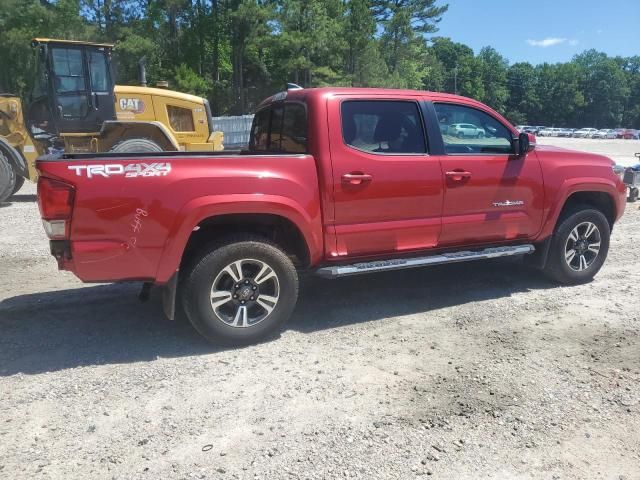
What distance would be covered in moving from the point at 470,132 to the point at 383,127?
1.00 meters

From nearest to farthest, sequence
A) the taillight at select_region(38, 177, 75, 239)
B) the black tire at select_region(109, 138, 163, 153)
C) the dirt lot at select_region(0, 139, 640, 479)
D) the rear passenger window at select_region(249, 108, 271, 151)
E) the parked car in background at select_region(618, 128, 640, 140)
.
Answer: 1. the dirt lot at select_region(0, 139, 640, 479)
2. the taillight at select_region(38, 177, 75, 239)
3. the rear passenger window at select_region(249, 108, 271, 151)
4. the black tire at select_region(109, 138, 163, 153)
5. the parked car in background at select_region(618, 128, 640, 140)

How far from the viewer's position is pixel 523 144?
214 inches

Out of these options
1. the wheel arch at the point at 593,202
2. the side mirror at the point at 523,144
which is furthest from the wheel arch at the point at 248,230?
the wheel arch at the point at 593,202

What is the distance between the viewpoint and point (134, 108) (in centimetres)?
1250

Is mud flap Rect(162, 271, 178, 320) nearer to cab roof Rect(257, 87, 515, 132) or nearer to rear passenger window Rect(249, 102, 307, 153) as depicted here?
rear passenger window Rect(249, 102, 307, 153)

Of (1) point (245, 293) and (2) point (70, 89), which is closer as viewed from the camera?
(1) point (245, 293)

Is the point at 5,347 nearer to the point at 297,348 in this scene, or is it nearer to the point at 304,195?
the point at 297,348

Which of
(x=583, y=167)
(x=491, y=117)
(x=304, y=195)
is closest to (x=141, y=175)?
(x=304, y=195)

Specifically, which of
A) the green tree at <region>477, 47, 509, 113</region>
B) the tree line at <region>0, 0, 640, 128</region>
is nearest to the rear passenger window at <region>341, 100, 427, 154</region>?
the tree line at <region>0, 0, 640, 128</region>

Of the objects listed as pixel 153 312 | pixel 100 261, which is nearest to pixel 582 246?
pixel 153 312

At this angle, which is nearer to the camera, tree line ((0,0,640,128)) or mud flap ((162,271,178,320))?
mud flap ((162,271,178,320))

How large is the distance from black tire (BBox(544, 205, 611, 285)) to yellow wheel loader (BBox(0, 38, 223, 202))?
28.0ft

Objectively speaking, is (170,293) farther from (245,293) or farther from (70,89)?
(70,89)

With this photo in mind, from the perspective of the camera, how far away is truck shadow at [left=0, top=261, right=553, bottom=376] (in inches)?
170
